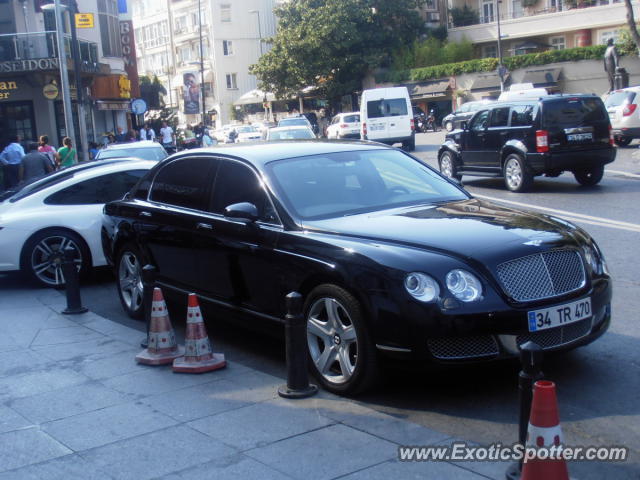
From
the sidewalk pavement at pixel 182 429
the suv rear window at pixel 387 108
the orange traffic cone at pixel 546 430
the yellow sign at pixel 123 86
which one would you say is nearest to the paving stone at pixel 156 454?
the sidewalk pavement at pixel 182 429

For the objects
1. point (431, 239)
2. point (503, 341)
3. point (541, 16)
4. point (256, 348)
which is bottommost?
point (256, 348)

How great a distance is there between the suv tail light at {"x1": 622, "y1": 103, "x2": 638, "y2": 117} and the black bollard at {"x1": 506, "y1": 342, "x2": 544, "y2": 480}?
22.6 metres

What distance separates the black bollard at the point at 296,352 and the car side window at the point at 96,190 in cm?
574

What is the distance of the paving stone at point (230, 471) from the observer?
4.09 meters

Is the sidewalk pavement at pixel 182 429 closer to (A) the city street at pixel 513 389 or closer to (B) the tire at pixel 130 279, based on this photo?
(A) the city street at pixel 513 389

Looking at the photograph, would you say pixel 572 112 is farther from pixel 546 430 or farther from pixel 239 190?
pixel 546 430

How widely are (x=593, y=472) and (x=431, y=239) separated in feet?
5.79

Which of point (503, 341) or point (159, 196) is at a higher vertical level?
point (159, 196)

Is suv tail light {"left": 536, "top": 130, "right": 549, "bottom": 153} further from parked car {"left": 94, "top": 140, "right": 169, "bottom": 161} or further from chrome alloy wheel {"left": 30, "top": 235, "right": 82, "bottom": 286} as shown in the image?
chrome alloy wheel {"left": 30, "top": 235, "right": 82, "bottom": 286}

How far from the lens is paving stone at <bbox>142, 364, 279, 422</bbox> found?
5.18 m

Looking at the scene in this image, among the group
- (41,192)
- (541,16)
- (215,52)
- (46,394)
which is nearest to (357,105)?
(541,16)

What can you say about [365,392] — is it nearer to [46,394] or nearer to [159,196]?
[46,394]

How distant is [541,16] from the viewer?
54.8m

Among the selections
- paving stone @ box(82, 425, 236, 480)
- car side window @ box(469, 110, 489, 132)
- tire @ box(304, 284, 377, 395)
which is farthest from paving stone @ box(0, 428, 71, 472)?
car side window @ box(469, 110, 489, 132)
